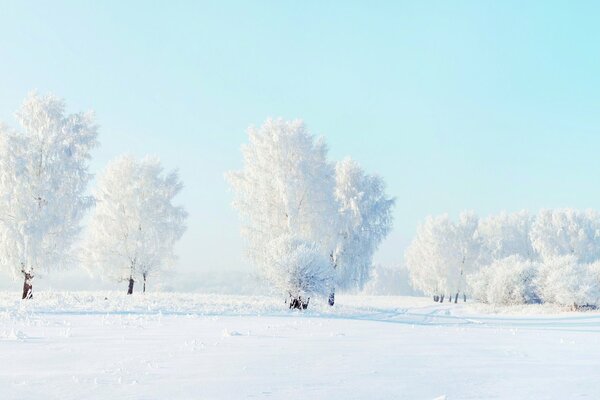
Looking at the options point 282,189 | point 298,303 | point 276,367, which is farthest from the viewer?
point 282,189

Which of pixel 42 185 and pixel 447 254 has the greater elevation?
pixel 42 185

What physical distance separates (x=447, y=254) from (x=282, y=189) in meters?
38.4

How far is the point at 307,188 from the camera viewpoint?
35562 mm

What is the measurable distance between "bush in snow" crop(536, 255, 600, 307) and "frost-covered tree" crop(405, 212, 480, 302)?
830 inches

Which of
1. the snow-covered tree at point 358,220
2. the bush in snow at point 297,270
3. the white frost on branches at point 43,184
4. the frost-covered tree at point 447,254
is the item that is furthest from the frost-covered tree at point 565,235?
the white frost on branches at point 43,184

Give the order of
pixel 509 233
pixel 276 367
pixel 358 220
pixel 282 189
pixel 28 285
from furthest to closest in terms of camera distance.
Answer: pixel 509 233 → pixel 358 220 → pixel 282 189 → pixel 28 285 → pixel 276 367

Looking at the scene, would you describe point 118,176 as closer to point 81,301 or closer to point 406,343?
point 81,301

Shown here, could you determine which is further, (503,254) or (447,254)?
(503,254)

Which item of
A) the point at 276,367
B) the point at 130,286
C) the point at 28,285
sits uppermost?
the point at 28,285

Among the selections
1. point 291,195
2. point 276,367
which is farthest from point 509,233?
point 276,367

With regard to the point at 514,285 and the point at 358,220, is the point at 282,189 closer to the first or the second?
the point at 358,220

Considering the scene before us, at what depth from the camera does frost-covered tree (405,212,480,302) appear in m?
66.1

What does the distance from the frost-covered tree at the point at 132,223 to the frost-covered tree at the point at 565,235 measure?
55.2 meters

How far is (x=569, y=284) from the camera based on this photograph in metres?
39.7
